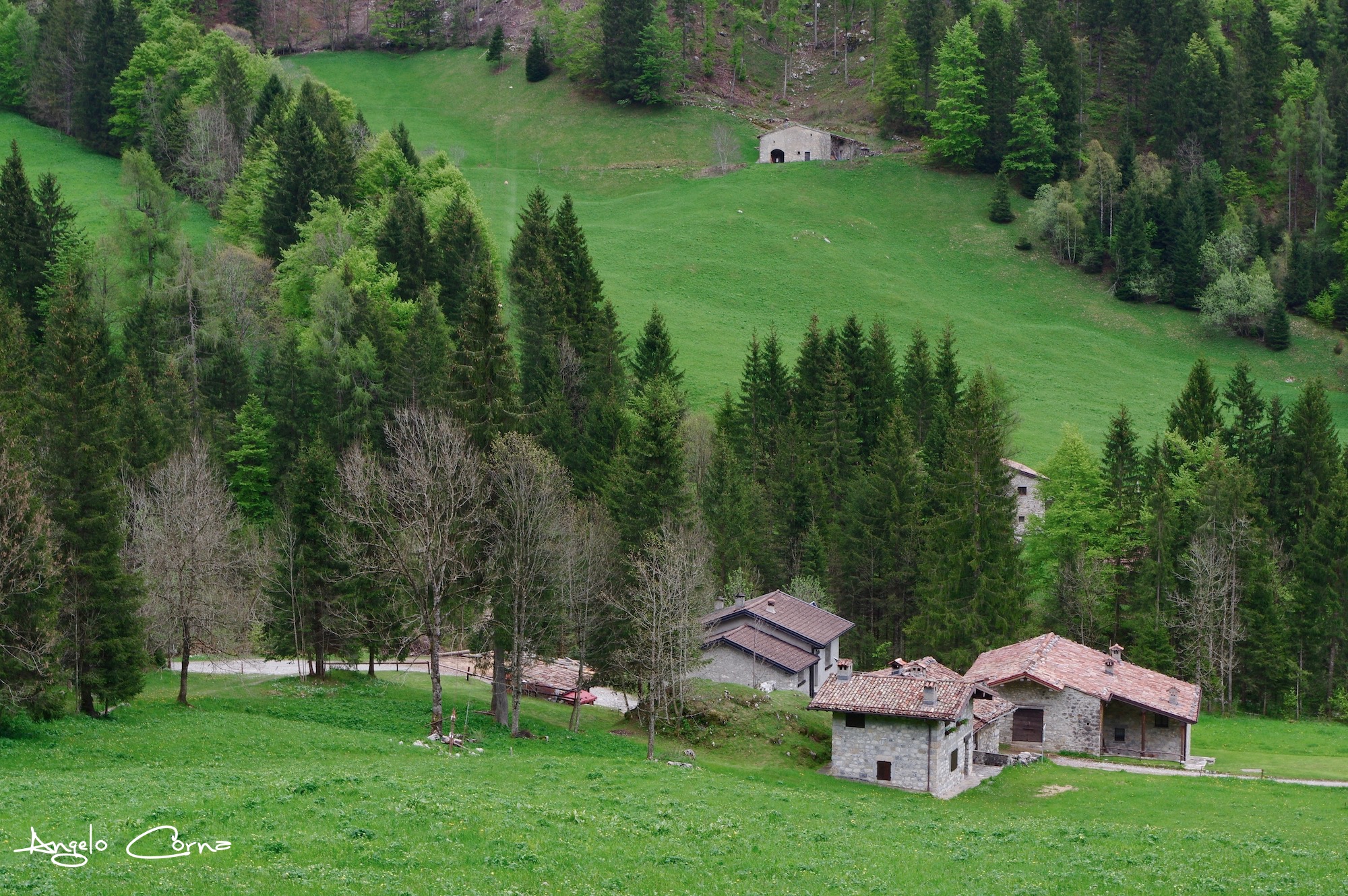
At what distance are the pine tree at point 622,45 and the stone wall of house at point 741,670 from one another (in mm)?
105938

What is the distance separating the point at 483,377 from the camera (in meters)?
51.5

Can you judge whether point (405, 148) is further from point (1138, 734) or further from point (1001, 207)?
point (1138, 734)

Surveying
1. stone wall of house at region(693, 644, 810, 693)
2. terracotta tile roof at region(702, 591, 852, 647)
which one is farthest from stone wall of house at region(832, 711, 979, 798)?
terracotta tile roof at region(702, 591, 852, 647)

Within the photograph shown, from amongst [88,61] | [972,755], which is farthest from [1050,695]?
[88,61]

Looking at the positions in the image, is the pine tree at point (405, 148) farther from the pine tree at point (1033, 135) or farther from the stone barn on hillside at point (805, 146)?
the pine tree at point (1033, 135)

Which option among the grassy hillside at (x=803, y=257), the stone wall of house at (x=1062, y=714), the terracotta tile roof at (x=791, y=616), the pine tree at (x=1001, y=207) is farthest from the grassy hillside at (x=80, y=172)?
the pine tree at (x=1001, y=207)

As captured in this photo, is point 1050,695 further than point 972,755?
Yes

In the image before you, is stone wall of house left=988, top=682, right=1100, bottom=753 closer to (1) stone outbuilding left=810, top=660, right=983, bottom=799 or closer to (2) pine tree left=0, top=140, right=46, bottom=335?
(1) stone outbuilding left=810, top=660, right=983, bottom=799

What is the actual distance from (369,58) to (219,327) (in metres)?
103

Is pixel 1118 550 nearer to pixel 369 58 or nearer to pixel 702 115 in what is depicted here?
pixel 702 115

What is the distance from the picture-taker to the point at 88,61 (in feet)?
406

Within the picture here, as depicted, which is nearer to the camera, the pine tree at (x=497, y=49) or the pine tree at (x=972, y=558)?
the pine tree at (x=972, y=558)

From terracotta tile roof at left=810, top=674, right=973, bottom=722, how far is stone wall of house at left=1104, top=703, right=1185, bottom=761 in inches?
411

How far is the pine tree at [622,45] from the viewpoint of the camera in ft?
500
